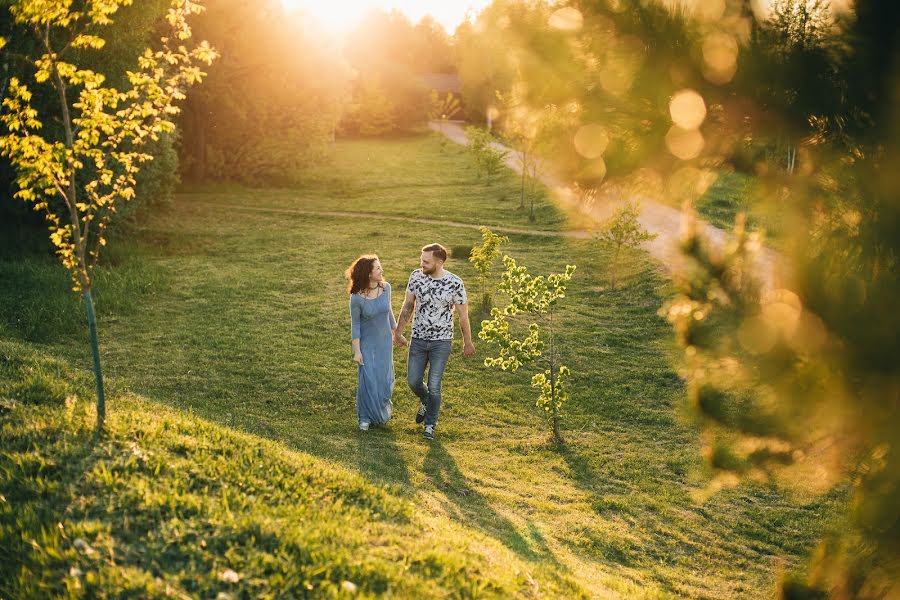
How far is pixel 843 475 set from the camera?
3.53 meters

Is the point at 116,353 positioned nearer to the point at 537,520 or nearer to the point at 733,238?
the point at 537,520

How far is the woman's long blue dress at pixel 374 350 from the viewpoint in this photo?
8805 millimetres

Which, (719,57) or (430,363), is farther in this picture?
(430,363)

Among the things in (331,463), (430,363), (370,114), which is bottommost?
(331,463)

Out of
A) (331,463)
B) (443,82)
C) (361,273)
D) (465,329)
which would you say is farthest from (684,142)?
(443,82)

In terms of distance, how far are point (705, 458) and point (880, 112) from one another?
1883mm

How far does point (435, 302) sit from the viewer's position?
855cm

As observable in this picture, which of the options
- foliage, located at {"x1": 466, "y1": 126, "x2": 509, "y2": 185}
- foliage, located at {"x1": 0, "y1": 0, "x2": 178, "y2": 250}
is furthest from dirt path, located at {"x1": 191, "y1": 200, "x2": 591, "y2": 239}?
foliage, located at {"x1": 0, "y1": 0, "x2": 178, "y2": 250}

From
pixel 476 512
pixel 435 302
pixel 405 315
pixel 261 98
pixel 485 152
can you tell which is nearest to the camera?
pixel 476 512

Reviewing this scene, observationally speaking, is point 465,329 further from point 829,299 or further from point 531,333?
point 829,299

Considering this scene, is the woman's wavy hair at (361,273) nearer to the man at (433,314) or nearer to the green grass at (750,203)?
the man at (433,314)

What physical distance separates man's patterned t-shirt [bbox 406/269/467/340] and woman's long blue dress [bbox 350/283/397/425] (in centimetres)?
41

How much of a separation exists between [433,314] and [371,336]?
36.4 inches

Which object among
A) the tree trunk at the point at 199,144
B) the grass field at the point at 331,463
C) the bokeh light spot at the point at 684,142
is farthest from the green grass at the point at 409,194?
the bokeh light spot at the point at 684,142
